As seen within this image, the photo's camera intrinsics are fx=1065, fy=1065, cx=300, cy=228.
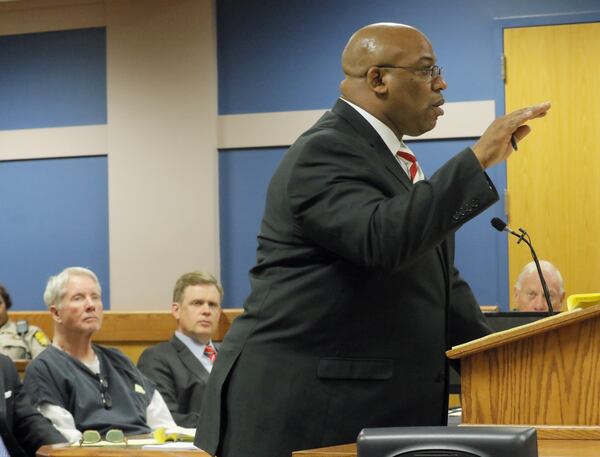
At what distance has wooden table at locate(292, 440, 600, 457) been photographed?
156 centimetres

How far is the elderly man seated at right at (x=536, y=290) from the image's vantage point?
5.14 m

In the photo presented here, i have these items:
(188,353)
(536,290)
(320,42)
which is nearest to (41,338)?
(188,353)

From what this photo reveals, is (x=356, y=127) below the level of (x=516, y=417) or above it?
above

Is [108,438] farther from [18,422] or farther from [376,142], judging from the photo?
[376,142]

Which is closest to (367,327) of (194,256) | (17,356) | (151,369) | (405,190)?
(405,190)

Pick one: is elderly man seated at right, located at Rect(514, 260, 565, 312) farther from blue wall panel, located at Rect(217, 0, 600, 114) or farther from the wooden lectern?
the wooden lectern

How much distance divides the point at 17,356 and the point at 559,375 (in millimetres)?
4641

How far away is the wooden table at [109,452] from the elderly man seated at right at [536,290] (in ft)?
8.44

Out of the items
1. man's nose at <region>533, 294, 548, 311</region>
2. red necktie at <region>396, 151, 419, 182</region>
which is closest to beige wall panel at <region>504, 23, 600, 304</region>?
man's nose at <region>533, 294, 548, 311</region>

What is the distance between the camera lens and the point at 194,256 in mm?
6715

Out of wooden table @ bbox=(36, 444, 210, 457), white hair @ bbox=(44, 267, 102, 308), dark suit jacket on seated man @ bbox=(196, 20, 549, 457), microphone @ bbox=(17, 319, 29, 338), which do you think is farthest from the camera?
microphone @ bbox=(17, 319, 29, 338)

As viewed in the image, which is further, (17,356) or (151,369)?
(17,356)

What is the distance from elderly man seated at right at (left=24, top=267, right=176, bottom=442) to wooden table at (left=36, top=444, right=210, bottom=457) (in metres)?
0.64

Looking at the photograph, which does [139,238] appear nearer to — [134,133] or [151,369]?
[134,133]
